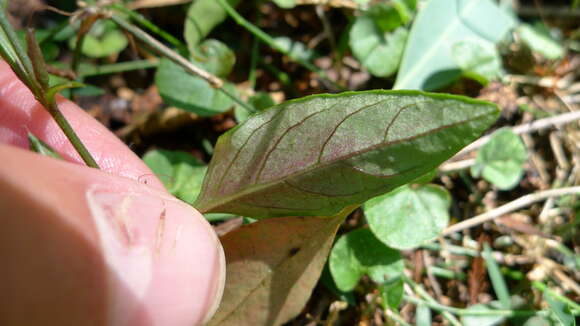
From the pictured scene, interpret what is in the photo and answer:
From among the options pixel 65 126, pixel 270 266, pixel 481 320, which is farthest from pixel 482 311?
pixel 65 126

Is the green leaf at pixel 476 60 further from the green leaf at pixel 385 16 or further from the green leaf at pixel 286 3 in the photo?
the green leaf at pixel 286 3

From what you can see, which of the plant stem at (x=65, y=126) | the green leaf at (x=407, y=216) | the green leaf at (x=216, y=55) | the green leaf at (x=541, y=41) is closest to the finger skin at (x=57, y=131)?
the plant stem at (x=65, y=126)

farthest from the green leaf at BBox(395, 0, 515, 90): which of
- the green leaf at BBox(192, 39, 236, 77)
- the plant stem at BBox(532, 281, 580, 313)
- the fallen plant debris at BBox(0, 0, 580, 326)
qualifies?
the plant stem at BBox(532, 281, 580, 313)

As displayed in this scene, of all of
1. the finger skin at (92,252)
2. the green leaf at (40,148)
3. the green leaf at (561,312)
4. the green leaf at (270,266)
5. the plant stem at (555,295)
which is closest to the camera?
the finger skin at (92,252)

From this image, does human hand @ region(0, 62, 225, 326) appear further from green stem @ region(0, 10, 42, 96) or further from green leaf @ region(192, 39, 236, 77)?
green leaf @ region(192, 39, 236, 77)

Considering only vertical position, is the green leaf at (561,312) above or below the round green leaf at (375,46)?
below

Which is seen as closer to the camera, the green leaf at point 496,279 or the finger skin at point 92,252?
the finger skin at point 92,252
